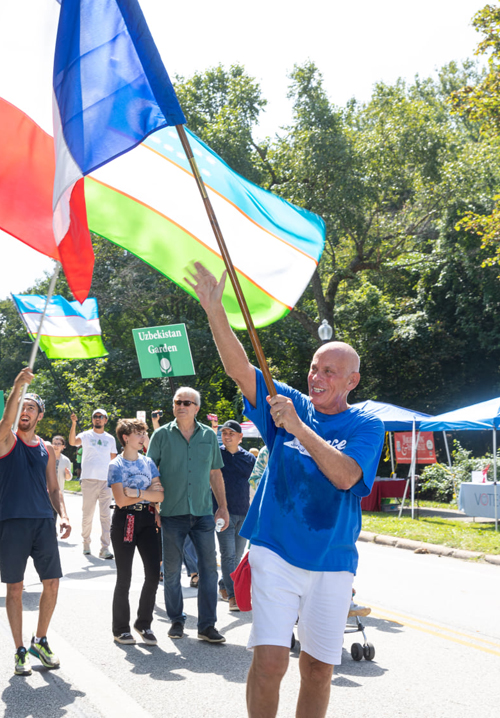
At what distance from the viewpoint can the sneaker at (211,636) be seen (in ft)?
20.1

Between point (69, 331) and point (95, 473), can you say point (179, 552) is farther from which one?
point (69, 331)

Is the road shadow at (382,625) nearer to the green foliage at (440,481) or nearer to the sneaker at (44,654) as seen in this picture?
the sneaker at (44,654)

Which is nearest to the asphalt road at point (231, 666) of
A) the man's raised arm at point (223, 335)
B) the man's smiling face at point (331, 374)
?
the man's smiling face at point (331, 374)

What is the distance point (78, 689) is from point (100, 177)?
142 inches

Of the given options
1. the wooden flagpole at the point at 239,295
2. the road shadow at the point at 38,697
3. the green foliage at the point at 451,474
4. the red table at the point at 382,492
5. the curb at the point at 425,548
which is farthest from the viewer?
the green foliage at the point at 451,474

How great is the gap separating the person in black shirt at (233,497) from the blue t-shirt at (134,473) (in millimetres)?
1590

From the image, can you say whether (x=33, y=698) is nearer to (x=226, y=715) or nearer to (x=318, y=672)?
(x=226, y=715)

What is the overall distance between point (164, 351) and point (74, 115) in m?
7.98

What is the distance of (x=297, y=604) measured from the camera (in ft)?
11.4

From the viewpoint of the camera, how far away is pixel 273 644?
3326 millimetres

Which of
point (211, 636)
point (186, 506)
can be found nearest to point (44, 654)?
point (211, 636)

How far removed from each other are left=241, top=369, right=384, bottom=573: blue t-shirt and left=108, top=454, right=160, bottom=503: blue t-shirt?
2.88 metres

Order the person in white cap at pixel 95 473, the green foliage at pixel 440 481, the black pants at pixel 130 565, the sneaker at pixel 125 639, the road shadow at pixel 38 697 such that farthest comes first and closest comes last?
1. the green foliage at pixel 440 481
2. the person in white cap at pixel 95 473
3. the black pants at pixel 130 565
4. the sneaker at pixel 125 639
5. the road shadow at pixel 38 697

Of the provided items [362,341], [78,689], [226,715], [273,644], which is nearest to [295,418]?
[273,644]
